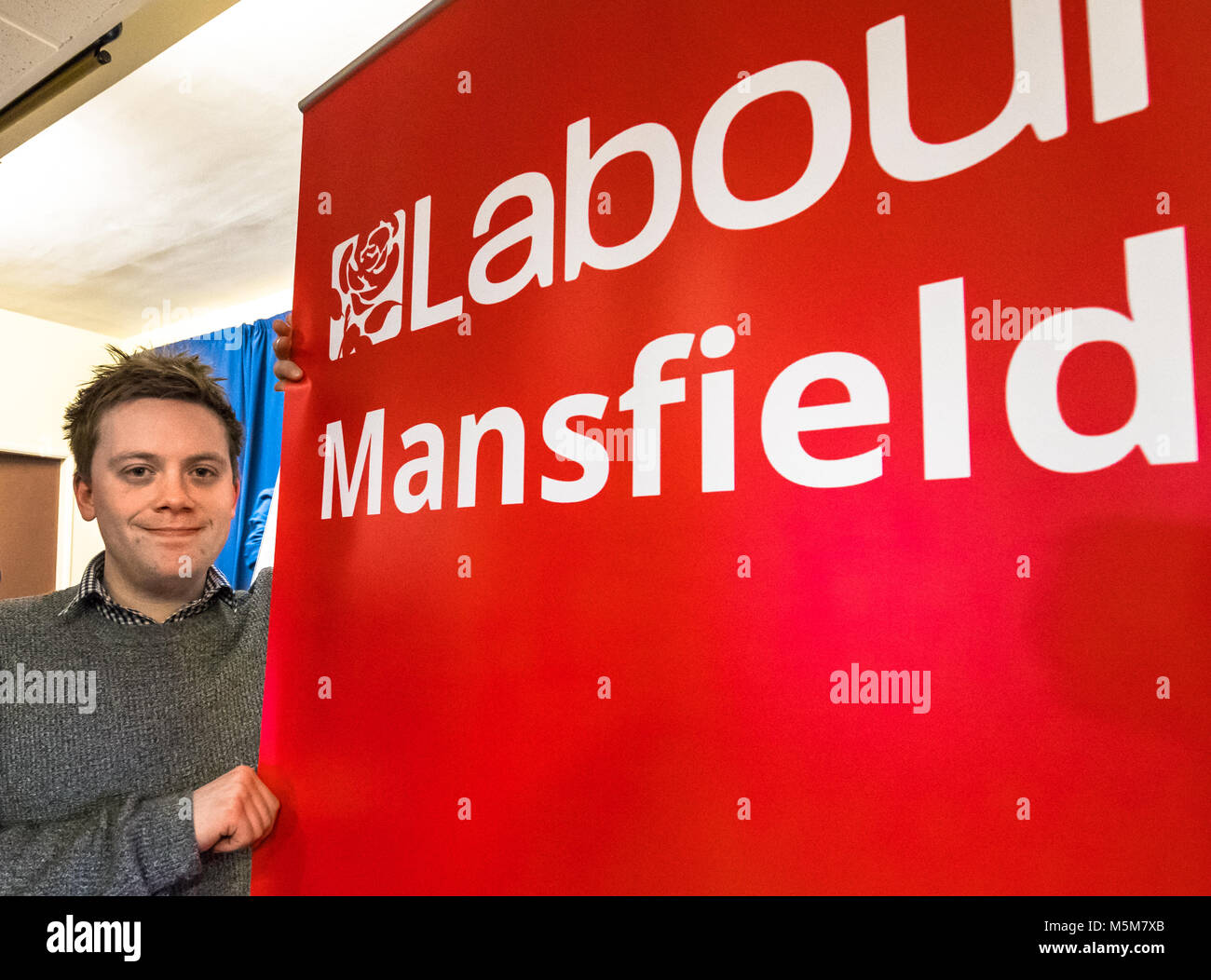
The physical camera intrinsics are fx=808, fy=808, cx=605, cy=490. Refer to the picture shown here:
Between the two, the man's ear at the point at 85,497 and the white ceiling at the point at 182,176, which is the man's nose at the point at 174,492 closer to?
the man's ear at the point at 85,497

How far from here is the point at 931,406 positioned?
748 millimetres

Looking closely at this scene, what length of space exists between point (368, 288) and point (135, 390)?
50cm

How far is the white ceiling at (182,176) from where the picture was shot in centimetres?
246

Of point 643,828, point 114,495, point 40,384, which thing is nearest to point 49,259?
point 40,384

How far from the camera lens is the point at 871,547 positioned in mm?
771

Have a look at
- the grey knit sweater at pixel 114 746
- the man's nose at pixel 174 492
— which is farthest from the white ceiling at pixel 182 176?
the grey knit sweater at pixel 114 746

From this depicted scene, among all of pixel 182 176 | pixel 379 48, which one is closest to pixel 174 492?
pixel 379 48

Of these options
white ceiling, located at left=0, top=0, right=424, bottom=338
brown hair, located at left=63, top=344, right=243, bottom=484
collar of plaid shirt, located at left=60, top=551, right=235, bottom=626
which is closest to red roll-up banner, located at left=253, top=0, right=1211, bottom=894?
collar of plaid shirt, located at left=60, top=551, right=235, bottom=626

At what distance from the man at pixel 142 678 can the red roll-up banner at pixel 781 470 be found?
157 mm

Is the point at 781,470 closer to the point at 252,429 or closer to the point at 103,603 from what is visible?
the point at 103,603

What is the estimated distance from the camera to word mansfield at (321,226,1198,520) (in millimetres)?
641

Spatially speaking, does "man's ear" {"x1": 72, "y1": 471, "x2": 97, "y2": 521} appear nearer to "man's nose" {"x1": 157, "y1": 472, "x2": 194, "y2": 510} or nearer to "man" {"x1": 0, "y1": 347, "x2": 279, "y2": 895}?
"man" {"x1": 0, "y1": 347, "x2": 279, "y2": 895}
